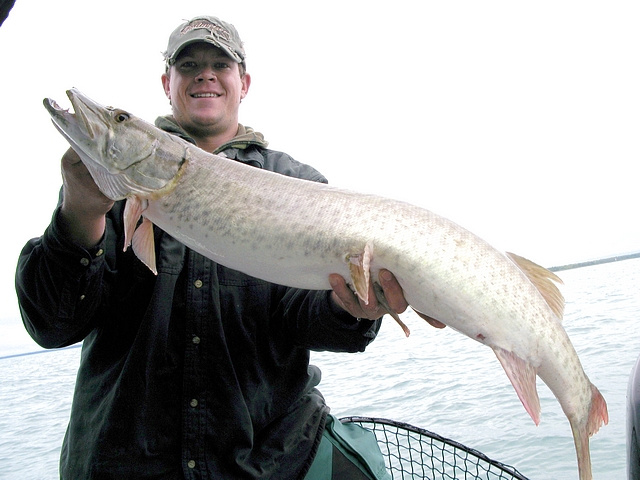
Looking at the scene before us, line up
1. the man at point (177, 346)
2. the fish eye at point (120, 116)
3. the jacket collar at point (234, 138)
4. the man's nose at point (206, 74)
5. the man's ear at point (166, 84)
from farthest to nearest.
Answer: the man's ear at point (166, 84)
the man's nose at point (206, 74)
the jacket collar at point (234, 138)
the fish eye at point (120, 116)
the man at point (177, 346)

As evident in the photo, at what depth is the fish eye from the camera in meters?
1.93

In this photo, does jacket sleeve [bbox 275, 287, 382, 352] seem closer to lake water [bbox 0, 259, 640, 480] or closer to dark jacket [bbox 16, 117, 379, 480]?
dark jacket [bbox 16, 117, 379, 480]

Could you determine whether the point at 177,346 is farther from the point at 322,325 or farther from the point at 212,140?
the point at 212,140

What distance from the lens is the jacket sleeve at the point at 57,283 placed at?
1.78 metres

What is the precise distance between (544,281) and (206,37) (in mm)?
1885

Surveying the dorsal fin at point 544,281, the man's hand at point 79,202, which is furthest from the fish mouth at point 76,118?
the dorsal fin at point 544,281

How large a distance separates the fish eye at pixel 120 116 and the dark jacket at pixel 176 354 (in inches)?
15.8

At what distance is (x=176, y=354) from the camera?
6.45ft

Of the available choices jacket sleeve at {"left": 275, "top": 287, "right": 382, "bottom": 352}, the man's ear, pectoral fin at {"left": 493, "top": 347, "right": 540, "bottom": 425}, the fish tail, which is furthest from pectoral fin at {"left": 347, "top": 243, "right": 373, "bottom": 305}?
the man's ear

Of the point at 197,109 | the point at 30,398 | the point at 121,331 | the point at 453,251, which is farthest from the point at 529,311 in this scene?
the point at 30,398

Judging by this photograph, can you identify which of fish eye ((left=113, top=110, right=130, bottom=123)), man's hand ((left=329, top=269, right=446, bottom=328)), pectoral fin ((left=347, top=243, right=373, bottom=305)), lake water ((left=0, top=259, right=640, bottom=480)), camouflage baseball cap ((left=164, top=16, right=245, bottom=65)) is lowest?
lake water ((left=0, top=259, right=640, bottom=480))

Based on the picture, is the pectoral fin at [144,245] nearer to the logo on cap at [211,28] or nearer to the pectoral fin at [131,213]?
the pectoral fin at [131,213]

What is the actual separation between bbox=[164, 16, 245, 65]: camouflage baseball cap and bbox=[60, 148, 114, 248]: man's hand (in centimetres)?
92

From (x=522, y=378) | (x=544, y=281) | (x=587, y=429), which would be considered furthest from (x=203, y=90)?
(x=587, y=429)
